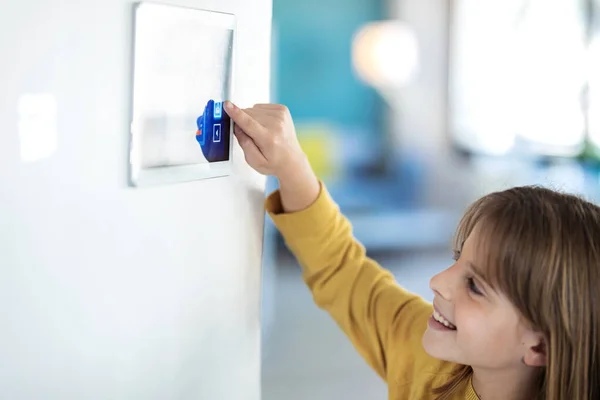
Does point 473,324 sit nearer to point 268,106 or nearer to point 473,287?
point 473,287

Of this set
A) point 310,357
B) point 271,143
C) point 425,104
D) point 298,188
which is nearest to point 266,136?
point 271,143

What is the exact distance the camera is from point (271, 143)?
737 mm

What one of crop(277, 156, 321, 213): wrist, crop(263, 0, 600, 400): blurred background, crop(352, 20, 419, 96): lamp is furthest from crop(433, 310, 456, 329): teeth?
crop(352, 20, 419, 96): lamp

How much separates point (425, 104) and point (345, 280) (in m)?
2.94

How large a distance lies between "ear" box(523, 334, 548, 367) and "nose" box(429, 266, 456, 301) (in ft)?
0.32

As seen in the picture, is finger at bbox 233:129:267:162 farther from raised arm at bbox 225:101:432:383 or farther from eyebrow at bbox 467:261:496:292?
eyebrow at bbox 467:261:496:292

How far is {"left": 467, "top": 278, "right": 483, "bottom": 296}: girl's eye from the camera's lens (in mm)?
735

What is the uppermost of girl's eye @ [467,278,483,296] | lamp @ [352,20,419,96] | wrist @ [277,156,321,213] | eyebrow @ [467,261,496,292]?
lamp @ [352,20,419,96]

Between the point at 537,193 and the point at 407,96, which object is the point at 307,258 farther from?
the point at 407,96

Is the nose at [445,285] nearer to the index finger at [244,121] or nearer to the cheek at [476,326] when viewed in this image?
the cheek at [476,326]

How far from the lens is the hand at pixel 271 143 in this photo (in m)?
0.71

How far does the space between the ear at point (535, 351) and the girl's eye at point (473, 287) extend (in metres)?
0.07

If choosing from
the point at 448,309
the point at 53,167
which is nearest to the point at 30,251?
the point at 53,167

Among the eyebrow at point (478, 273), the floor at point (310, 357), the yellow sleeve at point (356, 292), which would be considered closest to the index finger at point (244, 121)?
the yellow sleeve at point (356, 292)
